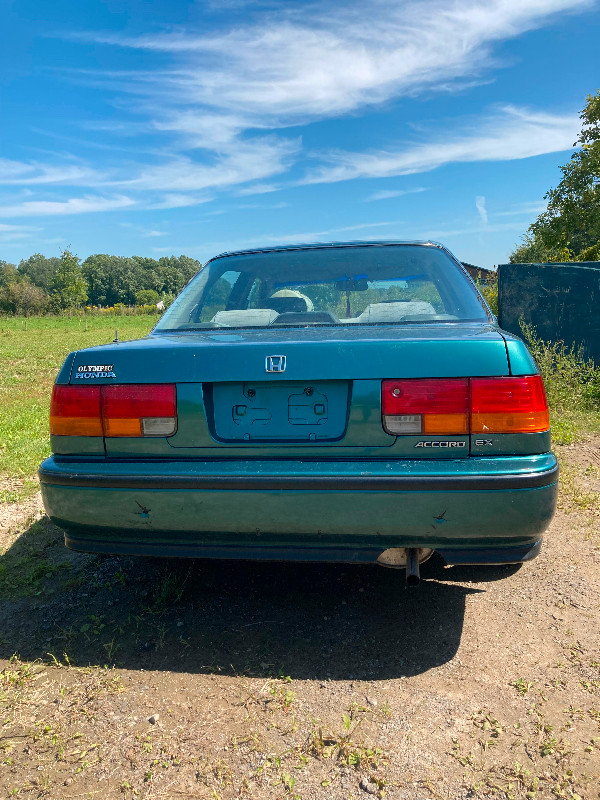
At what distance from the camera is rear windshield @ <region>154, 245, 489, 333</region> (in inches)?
114

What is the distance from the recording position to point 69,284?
2613 inches

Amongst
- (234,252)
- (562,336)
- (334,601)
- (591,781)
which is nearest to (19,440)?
(234,252)

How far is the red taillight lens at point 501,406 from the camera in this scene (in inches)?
83.7

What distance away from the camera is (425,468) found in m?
2.11

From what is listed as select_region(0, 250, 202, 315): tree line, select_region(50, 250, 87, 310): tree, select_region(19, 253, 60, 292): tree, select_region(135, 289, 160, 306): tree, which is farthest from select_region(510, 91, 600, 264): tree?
select_region(19, 253, 60, 292): tree

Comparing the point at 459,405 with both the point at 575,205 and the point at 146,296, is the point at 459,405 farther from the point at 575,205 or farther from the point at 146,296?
the point at 146,296

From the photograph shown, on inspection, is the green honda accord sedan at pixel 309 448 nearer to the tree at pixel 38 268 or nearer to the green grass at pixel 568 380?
the green grass at pixel 568 380

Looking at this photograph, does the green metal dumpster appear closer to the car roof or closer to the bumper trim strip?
the car roof

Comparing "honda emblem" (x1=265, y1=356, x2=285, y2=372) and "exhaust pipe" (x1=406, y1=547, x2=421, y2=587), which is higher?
"honda emblem" (x1=265, y1=356, x2=285, y2=372)

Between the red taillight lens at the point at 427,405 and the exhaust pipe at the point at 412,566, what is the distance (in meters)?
0.45

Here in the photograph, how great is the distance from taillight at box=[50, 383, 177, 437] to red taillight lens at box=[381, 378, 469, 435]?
796 millimetres

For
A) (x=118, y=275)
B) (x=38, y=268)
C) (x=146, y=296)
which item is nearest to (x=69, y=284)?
(x=146, y=296)

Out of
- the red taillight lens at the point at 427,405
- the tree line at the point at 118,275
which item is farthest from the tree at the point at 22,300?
the red taillight lens at the point at 427,405

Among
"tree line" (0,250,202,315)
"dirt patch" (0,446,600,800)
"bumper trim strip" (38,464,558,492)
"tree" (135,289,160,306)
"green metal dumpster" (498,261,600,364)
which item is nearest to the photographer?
"dirt patch" (0,446,600,800)
